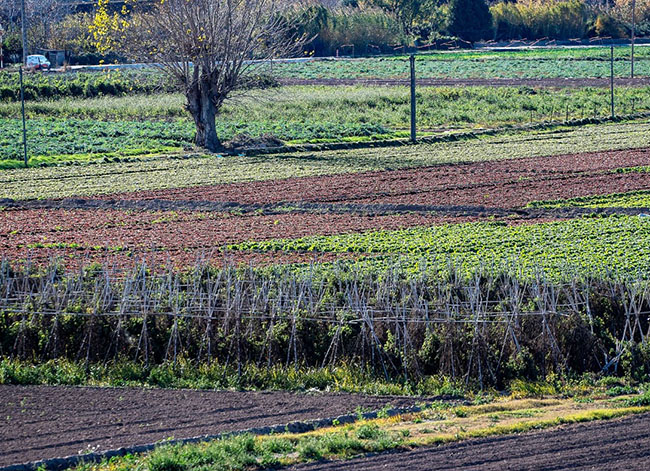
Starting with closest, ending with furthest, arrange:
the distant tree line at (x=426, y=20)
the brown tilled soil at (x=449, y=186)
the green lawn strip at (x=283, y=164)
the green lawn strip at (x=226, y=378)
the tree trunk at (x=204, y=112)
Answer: the green lawn strip at (x=226, y=378) < the brown tilled soil at (x=449, y=186) < the green lawn strip at (x=283, y=164) < the tree trunk at (x=204, y=112) < the distant tree line at (x=426, y=20)

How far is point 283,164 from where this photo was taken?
3784 cm

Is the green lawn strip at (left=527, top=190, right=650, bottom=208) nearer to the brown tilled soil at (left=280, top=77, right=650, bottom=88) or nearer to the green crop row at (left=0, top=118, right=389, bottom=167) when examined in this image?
the green crop row at (left=0, top=118, right=389, bottom=167)

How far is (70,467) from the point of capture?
41.3 ft

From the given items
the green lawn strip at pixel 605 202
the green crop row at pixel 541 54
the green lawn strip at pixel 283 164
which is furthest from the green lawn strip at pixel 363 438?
the green crop row at pixel 541 54

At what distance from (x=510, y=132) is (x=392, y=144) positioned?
628 cm

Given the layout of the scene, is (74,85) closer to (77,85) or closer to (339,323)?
(77,85)

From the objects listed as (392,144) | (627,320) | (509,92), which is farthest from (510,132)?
(627,320)

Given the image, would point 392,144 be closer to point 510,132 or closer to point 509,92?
point 510,132

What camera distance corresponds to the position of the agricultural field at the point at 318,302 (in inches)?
559

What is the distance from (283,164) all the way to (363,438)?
25.2 metres

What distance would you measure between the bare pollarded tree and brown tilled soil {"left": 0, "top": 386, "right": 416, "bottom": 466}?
87.9 feet

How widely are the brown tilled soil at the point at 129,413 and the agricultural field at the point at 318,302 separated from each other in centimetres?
5

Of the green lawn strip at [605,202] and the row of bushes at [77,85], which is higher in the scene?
the row of bushes at [77,85]

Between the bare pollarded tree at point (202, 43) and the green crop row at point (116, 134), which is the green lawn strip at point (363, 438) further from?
the bare pollarded tree at point (202, 43)
